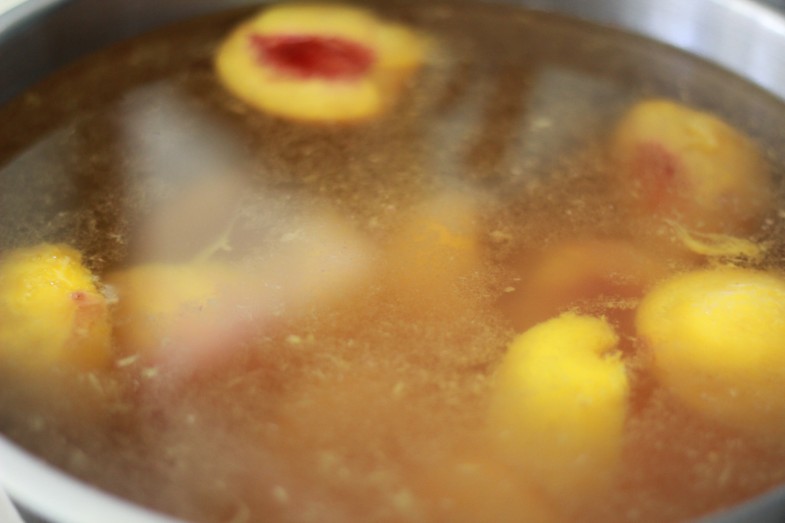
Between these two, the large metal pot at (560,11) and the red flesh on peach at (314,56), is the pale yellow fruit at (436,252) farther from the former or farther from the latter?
the large metal pot at (560,11)

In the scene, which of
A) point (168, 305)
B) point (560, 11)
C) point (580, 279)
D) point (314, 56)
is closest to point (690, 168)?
point (580, 279)

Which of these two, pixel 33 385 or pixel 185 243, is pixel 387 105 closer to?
pixel 185 243

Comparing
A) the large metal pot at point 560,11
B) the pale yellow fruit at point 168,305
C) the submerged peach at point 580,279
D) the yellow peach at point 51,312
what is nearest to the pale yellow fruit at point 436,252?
the submerged peach at point 580,279

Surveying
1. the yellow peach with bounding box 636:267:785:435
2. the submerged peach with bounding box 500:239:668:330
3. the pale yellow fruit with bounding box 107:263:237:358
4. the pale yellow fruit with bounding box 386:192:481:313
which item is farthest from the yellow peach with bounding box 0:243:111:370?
the yellow peach with bounding box 636:267:785:435

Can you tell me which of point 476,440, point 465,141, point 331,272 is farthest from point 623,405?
point 465,141

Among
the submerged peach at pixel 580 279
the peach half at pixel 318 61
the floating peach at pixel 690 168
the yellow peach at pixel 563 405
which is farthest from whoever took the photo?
the peach half at pixel 318 61

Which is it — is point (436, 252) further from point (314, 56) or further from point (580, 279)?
point (314, 56)

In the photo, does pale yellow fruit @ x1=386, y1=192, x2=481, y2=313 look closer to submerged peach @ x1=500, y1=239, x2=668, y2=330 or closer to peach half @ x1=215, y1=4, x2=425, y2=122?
submerged peach @ x1=500, y1=239, x2=668, y2=330
